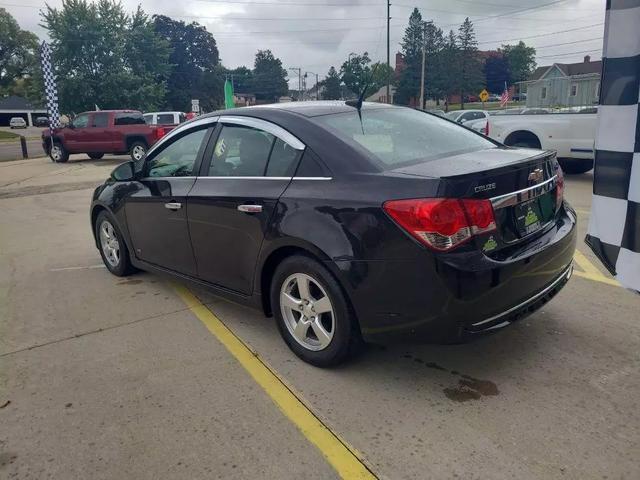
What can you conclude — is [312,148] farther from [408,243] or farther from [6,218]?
[6,218]

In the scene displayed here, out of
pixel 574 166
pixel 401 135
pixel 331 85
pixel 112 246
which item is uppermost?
pixel 331 85

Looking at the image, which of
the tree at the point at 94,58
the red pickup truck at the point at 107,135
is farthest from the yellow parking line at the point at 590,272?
the tree at the point at 94,58

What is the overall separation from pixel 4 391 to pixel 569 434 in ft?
10.2

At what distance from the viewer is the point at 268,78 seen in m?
114

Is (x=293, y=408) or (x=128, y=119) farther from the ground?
(x=128, y=119)

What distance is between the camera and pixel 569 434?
8.08 feet

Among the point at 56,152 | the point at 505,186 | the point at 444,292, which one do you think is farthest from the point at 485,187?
the point at 56,152

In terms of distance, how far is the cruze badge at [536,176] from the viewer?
295 centimetres

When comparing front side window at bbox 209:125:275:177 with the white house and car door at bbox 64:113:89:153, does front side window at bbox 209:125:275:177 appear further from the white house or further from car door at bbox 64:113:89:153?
the white house

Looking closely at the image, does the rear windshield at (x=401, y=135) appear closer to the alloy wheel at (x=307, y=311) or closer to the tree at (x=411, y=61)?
the alloy wheel at (x=307, y=311)

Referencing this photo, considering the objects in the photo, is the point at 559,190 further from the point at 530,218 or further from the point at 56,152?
the point at 56,152

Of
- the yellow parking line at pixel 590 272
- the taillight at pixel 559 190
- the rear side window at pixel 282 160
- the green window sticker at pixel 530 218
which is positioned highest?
the rear side window at pixel 282 160

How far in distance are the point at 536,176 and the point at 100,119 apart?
731 inches

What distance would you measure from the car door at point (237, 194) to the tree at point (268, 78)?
107904 millimetres
